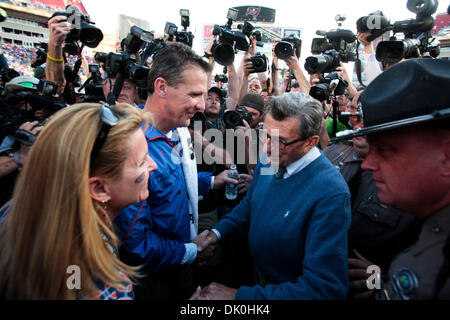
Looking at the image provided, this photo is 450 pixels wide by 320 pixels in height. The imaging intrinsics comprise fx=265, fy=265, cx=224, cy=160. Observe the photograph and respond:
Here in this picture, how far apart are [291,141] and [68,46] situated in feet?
10.7

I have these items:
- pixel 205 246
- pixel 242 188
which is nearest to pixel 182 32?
pixel 242 188

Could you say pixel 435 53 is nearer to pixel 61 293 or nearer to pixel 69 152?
pixel 69 152

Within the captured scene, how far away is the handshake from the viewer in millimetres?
2051

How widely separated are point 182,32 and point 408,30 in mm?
2680

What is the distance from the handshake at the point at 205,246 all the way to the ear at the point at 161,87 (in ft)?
3.80

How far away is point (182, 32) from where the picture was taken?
3531mm

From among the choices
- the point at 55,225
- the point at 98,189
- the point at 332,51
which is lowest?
the point at 55,225

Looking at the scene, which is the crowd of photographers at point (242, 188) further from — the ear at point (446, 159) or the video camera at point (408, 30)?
the ear at point (446, 159)

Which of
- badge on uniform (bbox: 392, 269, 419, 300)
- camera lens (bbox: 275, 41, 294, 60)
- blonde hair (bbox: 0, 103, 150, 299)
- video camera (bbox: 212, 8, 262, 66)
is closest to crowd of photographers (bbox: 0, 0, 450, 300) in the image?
badge on uniform (bbox: 392, 269, 419, 300)

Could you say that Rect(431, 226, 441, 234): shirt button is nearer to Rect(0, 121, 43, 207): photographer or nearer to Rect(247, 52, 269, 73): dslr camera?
Rect(0, 121, 43, 207): photographer

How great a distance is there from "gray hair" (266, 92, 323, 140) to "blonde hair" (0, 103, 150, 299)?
1167mm

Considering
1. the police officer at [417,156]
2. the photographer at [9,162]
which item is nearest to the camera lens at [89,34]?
the photographer at [9,162]

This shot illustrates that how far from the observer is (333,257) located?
1.37m

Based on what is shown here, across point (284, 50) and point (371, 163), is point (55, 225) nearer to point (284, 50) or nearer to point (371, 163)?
point (371, 163)
